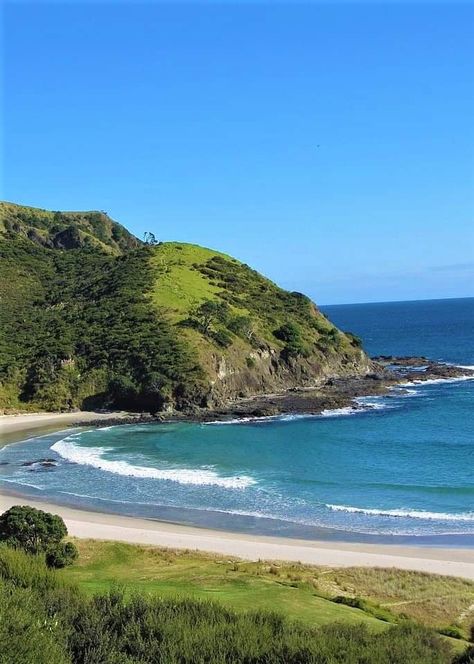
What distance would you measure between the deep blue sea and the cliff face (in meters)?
11.4

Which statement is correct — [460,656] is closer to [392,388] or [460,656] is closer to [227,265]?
[392,388]

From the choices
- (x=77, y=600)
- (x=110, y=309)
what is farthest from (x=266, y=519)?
(x=110, y=309)

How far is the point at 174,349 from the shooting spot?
79688mm

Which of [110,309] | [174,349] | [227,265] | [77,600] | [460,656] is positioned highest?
[227,265]

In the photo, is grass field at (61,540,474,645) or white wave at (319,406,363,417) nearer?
grass field at (61,540,474,645)

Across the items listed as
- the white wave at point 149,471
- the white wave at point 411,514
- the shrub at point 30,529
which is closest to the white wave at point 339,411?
the white wave at point 149,471

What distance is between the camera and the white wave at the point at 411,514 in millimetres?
37312

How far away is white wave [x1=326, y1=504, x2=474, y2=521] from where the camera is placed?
37.3 metres

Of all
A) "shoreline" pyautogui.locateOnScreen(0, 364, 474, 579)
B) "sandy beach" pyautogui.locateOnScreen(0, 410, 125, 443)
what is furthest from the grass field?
"sandy beach" pyautogui.locateOnScreen(0, 410, 125, 443)

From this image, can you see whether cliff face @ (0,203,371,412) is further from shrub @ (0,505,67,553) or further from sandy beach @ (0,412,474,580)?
shrub @ (0,505,67,553)

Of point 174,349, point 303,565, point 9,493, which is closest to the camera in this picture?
point 303,565

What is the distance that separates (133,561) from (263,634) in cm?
1682

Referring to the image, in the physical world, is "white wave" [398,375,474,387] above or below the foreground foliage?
above

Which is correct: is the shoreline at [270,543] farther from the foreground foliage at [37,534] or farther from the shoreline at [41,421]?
the shoreline at [41,421]
